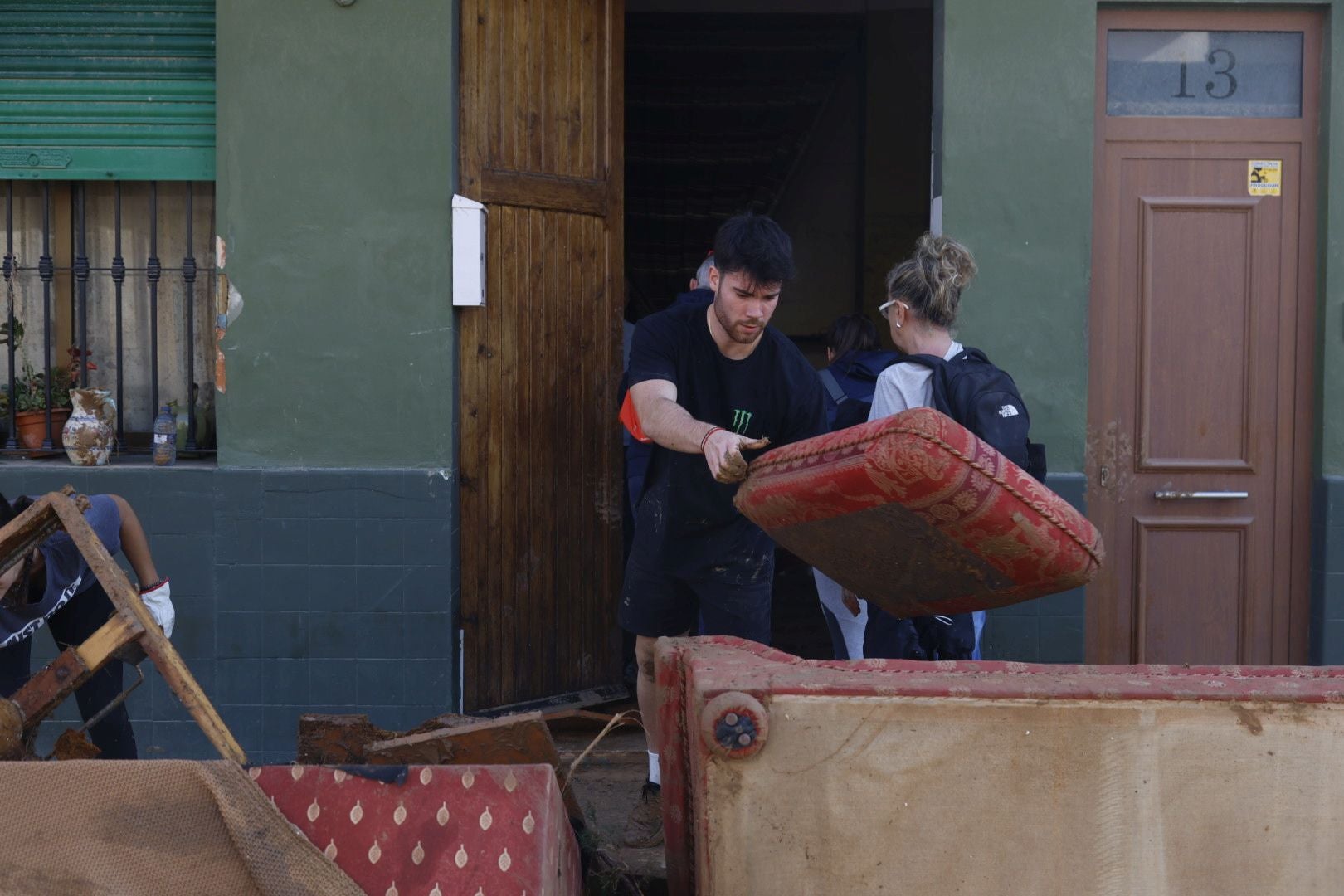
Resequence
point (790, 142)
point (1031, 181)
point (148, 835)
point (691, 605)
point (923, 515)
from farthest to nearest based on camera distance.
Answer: point (790, 142) → point (1031, 181) → point (691, 605) → point (923, 515) → point (148, 835)

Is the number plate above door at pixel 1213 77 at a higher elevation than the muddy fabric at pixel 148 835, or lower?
higher

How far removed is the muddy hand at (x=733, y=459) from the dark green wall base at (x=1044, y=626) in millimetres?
2200

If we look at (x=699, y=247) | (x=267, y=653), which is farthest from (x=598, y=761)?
(x=699, y=247)

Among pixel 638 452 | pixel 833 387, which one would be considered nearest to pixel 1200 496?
pixel 833 387

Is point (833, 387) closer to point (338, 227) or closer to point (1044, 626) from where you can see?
point (1044, 626)

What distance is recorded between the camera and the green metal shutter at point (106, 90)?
17.5 feet

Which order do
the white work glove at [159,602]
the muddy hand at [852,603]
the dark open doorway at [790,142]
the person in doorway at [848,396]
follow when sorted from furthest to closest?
the dark open doorway at [790,142]
the person in doorway at [848,396]
the muddy hand at [852,603]
the white work glove at [159,602]

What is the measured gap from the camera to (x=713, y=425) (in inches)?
150

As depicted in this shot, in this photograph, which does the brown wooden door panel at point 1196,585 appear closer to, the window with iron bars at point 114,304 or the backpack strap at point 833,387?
the backpack strap at point 833,387

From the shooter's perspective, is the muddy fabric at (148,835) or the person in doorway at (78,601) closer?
the muddy fabric at (148,835)

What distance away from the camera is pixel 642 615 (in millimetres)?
4285

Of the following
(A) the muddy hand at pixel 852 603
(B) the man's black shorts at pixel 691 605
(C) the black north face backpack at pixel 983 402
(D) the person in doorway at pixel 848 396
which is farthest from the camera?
(D) the person in doorway at pixel 848 396

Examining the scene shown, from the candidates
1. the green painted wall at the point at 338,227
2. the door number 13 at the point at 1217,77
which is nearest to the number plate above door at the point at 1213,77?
the door number 13 at the point at 1217,77

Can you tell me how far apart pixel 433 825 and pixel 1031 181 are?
3764 mm
